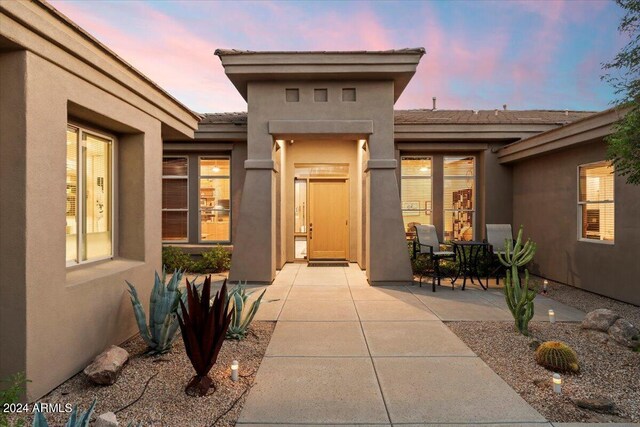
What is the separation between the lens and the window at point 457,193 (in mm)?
11336

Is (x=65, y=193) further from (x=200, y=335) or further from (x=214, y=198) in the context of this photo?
(x=214, y=198)

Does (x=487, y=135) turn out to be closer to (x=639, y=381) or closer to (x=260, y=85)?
(x=260, y=85)

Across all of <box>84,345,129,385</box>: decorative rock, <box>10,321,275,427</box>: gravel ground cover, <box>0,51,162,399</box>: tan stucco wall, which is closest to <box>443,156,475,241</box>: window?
<box>10,321,275,427</box>: gravel ground cover

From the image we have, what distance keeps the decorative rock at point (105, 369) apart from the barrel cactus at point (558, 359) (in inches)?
183

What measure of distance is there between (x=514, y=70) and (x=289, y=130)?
11066 mm

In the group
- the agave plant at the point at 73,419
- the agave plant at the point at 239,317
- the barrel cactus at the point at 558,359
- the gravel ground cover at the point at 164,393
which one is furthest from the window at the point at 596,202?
the agave plant at the point at 73,419

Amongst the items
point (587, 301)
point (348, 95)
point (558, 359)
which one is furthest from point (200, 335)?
point (587, 301)

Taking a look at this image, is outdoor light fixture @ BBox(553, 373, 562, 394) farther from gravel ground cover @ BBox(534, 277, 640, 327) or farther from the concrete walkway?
gravel ground cover @ BBox(534, 277, 640, 327)

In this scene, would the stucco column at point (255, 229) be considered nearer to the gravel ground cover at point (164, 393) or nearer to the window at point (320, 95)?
the window at point (320, 95)

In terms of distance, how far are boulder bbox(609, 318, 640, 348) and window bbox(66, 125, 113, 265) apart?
710cm

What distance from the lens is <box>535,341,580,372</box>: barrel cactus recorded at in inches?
156

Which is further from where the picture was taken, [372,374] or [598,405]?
[372,374]

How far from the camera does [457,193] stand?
11367 mm

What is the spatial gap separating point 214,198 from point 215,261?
2.20 metres
